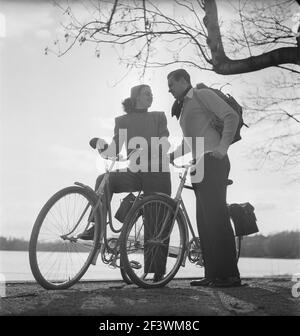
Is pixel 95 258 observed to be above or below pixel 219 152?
below

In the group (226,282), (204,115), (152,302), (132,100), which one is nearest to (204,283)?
(226,282)

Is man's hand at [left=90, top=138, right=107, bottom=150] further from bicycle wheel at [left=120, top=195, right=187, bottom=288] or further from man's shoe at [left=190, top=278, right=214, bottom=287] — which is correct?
man's shoe at [left=190, top=278, right=214, bottom=287]

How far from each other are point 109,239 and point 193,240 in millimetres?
1029

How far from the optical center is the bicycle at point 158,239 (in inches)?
176

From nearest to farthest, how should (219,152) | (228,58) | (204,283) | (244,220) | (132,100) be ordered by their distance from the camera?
(219,152) → (204,283) → (132,100) → (244,220) → (228,58)

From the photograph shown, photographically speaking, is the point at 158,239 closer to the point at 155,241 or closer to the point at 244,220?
the point at 155,241

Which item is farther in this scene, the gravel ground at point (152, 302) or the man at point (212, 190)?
the man at point (212, 190)

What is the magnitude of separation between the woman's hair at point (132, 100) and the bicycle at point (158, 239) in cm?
77

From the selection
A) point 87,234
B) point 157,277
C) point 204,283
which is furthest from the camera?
point 204,283

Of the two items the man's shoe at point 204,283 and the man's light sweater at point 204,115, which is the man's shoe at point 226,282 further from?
the man's light sweater at point 204,115

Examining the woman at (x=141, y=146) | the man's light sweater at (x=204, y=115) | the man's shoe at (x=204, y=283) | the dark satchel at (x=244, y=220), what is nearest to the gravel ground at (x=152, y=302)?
the man's shoe at (x=204, y=283)

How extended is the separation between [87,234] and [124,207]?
0.48 metres

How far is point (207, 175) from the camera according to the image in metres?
4.67
